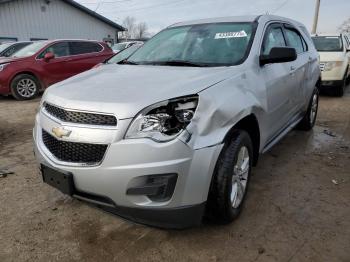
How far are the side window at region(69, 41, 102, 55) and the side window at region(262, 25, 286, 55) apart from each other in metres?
7.33

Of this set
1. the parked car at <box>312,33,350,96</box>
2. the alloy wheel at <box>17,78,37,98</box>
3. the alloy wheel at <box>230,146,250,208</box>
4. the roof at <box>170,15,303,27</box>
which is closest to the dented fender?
the alloy wheel at <box>230,146,250,208</box>

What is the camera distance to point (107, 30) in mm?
25281

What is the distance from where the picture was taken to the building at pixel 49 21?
19.5 meters

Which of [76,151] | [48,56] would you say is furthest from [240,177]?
[48,56]

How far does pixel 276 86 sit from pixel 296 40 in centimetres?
164

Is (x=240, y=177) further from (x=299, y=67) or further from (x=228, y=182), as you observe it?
(x=299, y=67)

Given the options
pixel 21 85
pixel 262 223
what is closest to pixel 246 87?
pixel 262 223

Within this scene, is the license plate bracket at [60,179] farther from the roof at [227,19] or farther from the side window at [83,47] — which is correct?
the side window at [83,47]

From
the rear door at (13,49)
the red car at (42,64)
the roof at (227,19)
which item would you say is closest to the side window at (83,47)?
the red car at (42,64)

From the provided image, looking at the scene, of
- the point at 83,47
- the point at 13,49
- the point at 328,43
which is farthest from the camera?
the point at 13,49

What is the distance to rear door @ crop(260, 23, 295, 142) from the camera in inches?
131

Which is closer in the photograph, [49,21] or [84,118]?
[84,118]

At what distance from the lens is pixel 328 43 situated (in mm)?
9594

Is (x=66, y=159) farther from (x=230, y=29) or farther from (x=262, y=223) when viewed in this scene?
(x=230, y=29)
